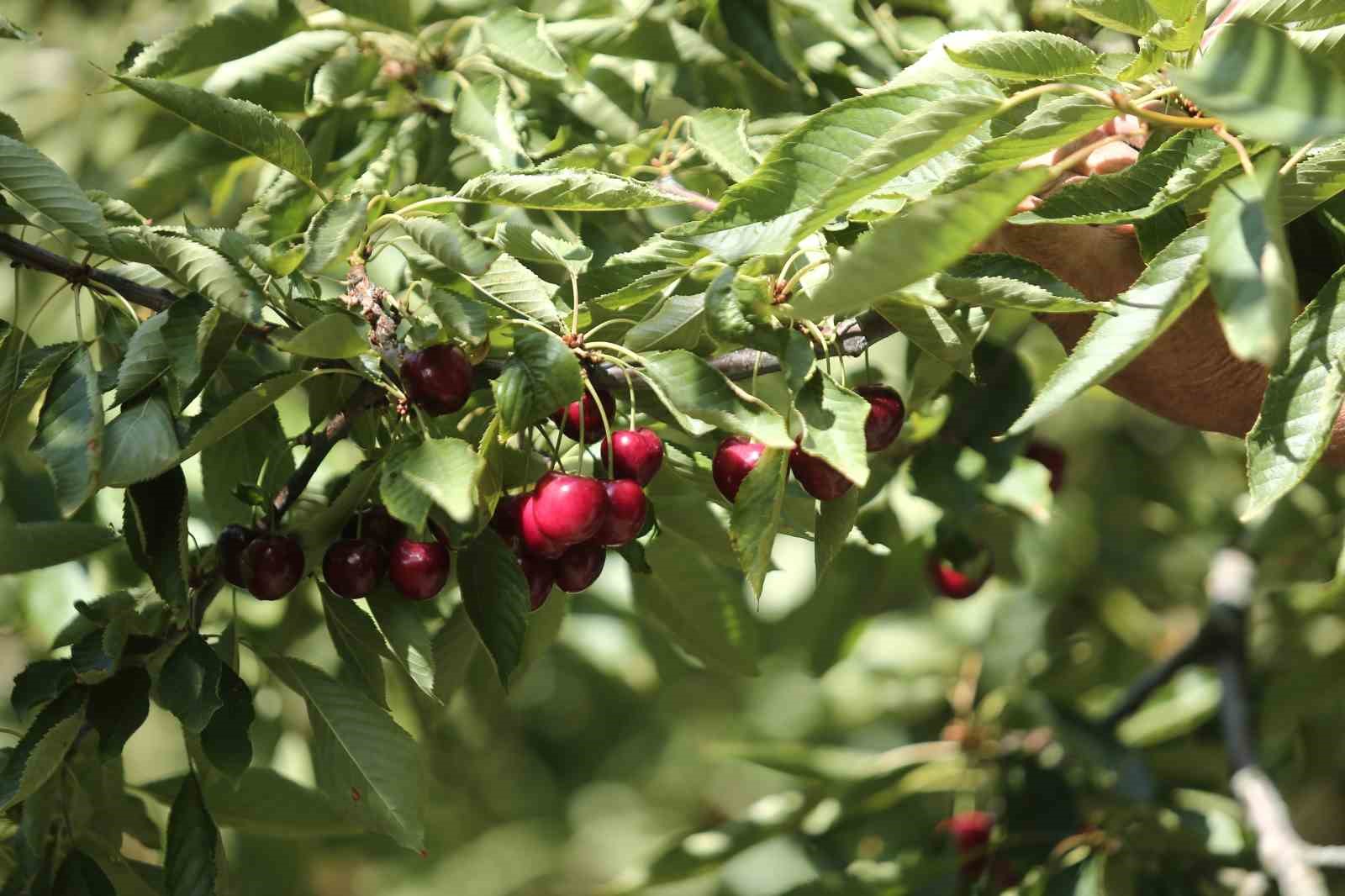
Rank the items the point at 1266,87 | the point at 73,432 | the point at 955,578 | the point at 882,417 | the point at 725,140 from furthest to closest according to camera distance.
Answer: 1. the point at 955,578
2. the point at 725,140
3. the point at 882,417
4. the point at 73,432
5. the point at 1266,87

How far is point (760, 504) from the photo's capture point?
0.88 meters

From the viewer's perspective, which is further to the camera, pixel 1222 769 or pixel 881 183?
pixel 1222 769

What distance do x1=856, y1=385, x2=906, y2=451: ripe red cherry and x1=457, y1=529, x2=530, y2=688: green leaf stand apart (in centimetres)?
28

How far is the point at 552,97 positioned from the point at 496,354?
21.4 inches

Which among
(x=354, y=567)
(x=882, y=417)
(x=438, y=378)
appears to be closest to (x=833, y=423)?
(x=882, y=417)

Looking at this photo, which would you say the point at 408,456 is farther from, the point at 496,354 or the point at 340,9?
the point at 340,9

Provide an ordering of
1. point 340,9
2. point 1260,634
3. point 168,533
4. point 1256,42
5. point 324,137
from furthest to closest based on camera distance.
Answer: point 1260,634 → point 324,137 → point 340,9 → point 168,533 → point 1256,42

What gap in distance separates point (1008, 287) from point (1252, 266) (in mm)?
184

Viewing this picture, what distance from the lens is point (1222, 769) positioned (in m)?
2.17

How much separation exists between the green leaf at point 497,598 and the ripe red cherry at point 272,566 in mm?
128

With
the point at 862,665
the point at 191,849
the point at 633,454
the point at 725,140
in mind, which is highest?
the point at 725,140

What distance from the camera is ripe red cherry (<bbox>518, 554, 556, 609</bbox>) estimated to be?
3.45 ft

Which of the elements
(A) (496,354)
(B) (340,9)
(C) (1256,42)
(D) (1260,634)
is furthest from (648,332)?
(D) (1260,634)

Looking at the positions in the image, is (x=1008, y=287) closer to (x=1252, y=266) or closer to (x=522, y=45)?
(x=1252, y=266)
